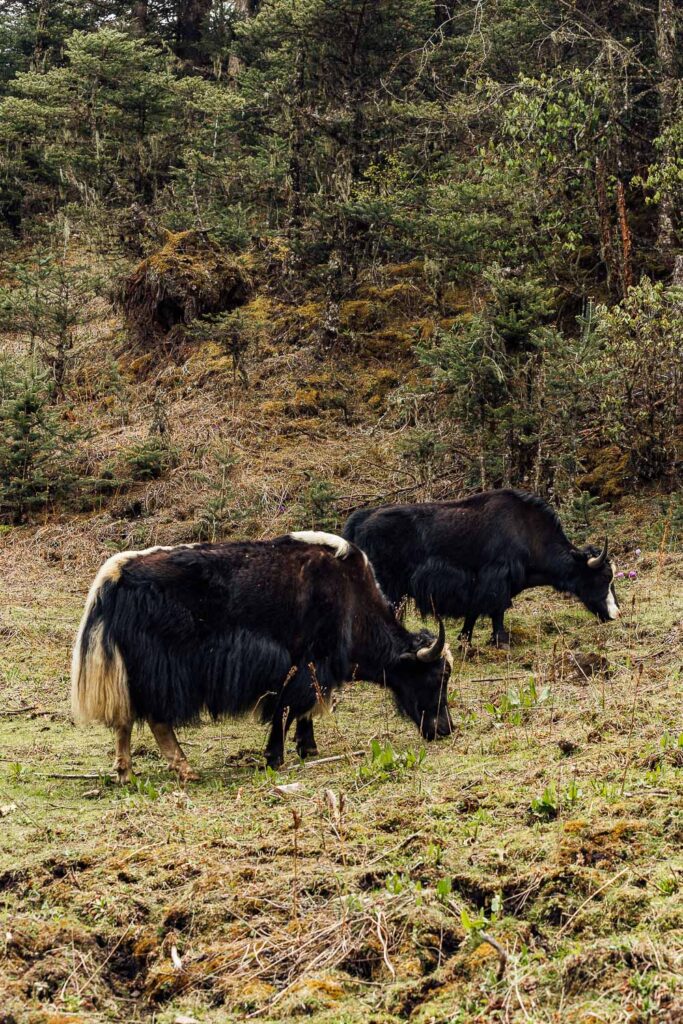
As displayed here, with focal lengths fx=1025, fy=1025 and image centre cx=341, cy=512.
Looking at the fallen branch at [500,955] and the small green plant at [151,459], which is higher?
the fallen branch at [500,955]

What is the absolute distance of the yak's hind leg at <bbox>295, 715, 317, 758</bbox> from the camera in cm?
639

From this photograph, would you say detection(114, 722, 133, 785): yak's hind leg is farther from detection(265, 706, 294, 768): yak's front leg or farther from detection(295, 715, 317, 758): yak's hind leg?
detection(295, 715, 317, 758): yak's hind leg

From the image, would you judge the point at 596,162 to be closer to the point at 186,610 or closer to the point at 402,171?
the point at 402,171

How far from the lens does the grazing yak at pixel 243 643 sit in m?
5.92

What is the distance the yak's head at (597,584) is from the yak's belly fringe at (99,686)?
179 inches

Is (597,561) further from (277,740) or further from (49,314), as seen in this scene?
(49,314)

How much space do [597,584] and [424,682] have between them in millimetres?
2899

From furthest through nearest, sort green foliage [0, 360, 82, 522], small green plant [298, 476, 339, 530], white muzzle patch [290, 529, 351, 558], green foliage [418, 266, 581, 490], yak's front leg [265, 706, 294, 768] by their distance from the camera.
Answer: green foliage [0, 360, 82, 522], small green plant [298, 476, 339, 530], green foliage [418, 266, 581, 490], white muzzle patch [290, 529, 351, 558], yak's front leg [265, 706, 294, 768]

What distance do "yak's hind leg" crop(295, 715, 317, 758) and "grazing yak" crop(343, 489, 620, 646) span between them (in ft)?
8.90

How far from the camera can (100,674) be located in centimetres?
582

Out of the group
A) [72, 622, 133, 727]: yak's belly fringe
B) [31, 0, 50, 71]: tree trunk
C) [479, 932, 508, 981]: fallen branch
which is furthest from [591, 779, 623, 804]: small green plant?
[31, 0, 50, 71]: tree trunk

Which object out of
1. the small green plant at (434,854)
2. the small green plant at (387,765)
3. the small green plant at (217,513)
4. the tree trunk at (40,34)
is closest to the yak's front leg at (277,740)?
the small green plant at (387,765)

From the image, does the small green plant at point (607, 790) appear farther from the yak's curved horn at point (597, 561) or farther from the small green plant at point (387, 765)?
the yak's curved horn at point (597, 561)

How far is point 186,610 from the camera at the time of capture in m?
6.13
